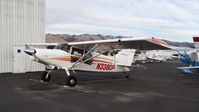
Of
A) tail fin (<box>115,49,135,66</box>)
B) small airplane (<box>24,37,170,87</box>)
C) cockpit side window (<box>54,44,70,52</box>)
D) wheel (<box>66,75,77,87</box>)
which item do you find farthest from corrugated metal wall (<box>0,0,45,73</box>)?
wheel (<box>66,75,77,87</box>)

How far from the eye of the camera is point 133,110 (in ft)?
19.1

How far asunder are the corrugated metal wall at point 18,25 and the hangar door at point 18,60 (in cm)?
36

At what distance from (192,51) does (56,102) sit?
39.5ft

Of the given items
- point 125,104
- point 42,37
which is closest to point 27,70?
point 42,37

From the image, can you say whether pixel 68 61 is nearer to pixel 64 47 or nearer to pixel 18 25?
pixel 64 47

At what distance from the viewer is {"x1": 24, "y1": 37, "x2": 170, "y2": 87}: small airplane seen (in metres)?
9.32

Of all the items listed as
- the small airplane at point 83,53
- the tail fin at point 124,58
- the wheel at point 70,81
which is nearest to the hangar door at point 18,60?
the small airplane at point 83,53

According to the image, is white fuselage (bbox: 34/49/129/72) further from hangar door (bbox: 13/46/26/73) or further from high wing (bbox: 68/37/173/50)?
hangar door (bbox: 13/46/26/73)

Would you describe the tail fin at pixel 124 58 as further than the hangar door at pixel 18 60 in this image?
No

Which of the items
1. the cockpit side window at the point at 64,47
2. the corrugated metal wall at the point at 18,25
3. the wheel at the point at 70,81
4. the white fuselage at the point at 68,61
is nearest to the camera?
the white fuselage at the point at 68,61

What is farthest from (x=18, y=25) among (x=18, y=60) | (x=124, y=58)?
(x=124, y=58)

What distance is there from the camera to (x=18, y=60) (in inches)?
612

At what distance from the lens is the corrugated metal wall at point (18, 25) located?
49.7ft

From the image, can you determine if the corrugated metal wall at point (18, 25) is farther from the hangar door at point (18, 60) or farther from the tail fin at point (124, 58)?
the tail fin at point (124, 58)
